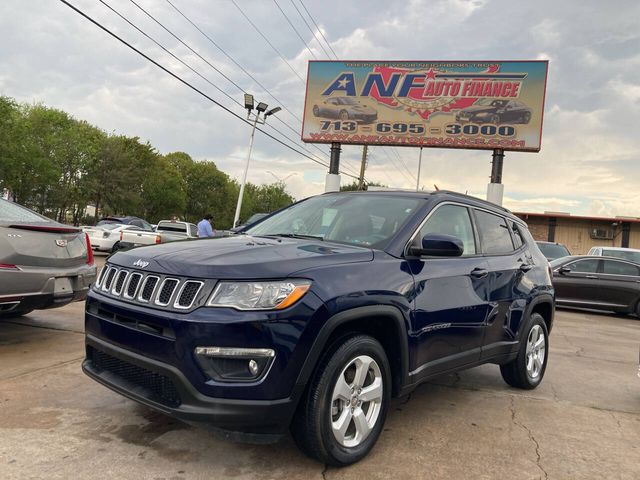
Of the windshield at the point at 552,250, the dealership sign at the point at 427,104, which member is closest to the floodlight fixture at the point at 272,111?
the dealership sign at the point at 427,104

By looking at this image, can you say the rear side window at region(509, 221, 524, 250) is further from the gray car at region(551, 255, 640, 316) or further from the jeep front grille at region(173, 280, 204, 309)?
the gray car at region(551, 255, 640, 316)

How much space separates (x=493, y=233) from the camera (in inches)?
180

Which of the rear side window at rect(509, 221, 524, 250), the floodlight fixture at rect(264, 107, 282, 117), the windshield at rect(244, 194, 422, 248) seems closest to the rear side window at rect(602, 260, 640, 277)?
the rear side window at rect(509, 221, 524, 250)

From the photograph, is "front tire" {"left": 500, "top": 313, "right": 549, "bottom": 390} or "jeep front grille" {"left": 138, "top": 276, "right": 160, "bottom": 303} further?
"front tire" {"left": 500, "top": 313, "right": 549, "bottom": 390}

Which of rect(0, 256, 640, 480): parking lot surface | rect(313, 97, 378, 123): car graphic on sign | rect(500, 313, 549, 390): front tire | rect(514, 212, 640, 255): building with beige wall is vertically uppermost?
rect(313, 97, 378, 123): car graphic on sign

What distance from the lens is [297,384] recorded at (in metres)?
2.66

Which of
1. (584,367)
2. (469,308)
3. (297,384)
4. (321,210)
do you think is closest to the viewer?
(297,384)

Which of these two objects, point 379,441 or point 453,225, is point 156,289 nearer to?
point 379,441

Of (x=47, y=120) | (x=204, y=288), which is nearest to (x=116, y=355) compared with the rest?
(x=204, y=288)

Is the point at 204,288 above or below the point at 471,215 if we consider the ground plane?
below

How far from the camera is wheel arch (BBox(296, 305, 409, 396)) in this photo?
106 inches

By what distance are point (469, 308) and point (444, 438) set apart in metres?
0.93

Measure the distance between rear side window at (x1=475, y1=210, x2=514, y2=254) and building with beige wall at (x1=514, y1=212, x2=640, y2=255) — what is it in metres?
30.2

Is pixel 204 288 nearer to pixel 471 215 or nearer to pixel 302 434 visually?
pixel 302 434
